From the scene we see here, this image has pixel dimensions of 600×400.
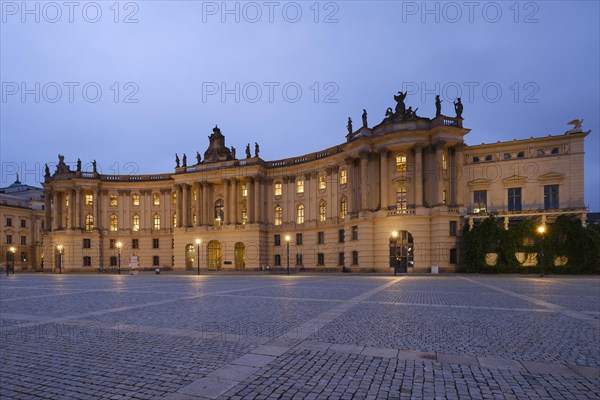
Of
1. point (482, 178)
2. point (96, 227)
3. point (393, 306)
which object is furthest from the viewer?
point (96, 227)

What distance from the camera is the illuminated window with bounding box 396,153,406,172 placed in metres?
46.5

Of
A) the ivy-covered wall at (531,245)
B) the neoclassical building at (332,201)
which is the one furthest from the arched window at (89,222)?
the ivy-covered wall at (531,245)

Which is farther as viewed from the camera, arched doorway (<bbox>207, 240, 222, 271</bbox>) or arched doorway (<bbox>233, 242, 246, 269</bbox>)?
arched doorway (<bbox>207, 240, 222, 271</bbox>)

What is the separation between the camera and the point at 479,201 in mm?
46125

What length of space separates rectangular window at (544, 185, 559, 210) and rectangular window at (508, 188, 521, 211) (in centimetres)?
270

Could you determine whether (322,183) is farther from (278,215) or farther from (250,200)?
(250,200)

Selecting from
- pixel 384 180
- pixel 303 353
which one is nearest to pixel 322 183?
pixel 384 180

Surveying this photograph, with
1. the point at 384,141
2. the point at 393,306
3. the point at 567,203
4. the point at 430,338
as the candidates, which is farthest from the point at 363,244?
the point at 430,338

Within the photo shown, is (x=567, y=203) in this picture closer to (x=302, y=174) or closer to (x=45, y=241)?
(x=302, y=174)

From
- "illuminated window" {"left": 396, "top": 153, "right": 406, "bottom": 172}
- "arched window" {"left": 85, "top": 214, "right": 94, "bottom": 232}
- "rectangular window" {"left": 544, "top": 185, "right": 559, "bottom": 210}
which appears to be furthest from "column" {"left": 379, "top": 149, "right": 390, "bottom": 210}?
"arched window" {"left": 85, "top": 214, "right": 94, "bottom": 232}

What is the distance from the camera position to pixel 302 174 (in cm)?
5991

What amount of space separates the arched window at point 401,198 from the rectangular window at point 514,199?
12198 mm

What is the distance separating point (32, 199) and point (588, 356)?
10780 cm

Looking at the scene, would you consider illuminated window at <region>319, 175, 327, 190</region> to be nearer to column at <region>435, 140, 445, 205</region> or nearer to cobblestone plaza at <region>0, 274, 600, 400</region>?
column at <region>435, 140, 445, 205</region>
